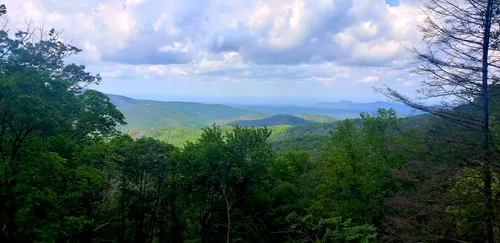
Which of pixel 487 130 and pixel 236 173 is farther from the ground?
pixel 487 130

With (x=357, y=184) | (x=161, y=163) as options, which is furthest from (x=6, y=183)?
(x=357, y=184)

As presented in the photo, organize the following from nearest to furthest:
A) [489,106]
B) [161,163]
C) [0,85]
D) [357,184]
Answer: [489,106], [0,85], [357,184], [161,163]

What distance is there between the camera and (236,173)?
57.5 ft

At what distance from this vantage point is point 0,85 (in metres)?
10.4

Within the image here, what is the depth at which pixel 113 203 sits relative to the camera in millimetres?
23141

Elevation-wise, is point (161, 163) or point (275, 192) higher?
point (161, 163)

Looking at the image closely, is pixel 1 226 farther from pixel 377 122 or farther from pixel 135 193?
pixel 377 122

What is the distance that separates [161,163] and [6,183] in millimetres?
9879

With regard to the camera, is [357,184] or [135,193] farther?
[135,193]

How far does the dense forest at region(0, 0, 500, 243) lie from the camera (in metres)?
7.84

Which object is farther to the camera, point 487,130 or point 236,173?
point 236,173

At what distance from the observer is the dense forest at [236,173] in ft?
25.7

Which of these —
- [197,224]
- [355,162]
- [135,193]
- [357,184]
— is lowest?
[197,224]

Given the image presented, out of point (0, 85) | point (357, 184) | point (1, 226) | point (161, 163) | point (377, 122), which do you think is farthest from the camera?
point (377, 122)
